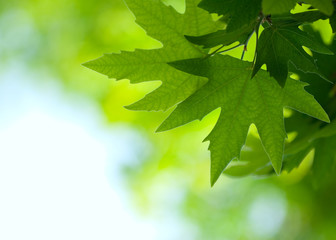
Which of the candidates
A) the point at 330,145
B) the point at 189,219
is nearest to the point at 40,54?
the point at 189,219

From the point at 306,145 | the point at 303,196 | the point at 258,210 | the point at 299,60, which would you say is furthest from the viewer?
the point at 258,210

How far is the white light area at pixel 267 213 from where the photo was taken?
18.6 feet

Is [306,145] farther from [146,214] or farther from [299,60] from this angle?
[146,214]

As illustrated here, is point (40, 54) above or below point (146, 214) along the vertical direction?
above

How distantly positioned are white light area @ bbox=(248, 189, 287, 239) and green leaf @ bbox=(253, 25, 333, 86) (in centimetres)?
455

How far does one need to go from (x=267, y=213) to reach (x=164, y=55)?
5282mm

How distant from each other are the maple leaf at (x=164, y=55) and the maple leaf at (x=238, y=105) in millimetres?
38

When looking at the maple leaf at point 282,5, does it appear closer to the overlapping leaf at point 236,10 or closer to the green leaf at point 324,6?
the green leaf at point 324,6

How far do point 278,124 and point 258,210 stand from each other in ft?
17.2

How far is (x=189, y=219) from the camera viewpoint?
6.46m

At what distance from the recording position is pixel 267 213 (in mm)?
6180

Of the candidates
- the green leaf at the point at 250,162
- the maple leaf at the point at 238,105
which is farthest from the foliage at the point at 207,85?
the green leaf at the point at 250,162

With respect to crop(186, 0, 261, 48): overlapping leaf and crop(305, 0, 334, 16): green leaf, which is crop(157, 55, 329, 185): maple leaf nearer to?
crop(186, 0, 261, 48): overlapping leaf

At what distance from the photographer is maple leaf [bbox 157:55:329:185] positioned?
122 cm
